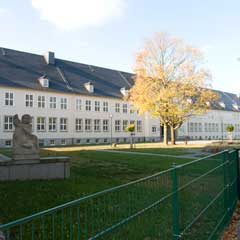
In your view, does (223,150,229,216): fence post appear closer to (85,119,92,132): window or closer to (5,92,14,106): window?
(5,92,14,106): window

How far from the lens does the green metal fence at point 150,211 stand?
286 cm

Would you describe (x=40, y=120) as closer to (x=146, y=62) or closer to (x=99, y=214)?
(x=146, y=62)

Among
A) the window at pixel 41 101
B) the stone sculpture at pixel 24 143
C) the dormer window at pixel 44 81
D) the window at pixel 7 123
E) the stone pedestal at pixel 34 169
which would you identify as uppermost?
the dormer window at pixel 44 81

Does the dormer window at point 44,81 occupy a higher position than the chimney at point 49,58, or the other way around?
the chimney at point 49,58

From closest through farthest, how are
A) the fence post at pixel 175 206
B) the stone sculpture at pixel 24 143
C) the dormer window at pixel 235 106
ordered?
1. the fence post at pixel 175 206
2. the stone sculpture at pixel 24 143
3. the dormer window at pixel 235 106

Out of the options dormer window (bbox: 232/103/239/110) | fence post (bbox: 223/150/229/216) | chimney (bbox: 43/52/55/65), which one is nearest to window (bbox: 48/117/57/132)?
chimney (bbox: 43/52/55/65)

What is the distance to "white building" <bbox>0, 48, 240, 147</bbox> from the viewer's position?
133 feet

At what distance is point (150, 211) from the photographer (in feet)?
11.3

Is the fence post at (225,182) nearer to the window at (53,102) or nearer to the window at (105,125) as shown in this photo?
the window at (53,102)

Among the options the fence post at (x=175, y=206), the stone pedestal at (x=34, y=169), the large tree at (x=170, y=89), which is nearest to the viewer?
the fence post at (x=175, y=206)

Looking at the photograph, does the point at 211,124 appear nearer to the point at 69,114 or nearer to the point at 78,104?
the point at 78,104

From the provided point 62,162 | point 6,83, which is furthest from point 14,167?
point 6,83

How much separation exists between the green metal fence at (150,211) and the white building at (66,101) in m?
36.1

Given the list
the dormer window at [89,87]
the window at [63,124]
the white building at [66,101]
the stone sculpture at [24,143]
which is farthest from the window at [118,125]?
the stone sculpture at [24,143]
